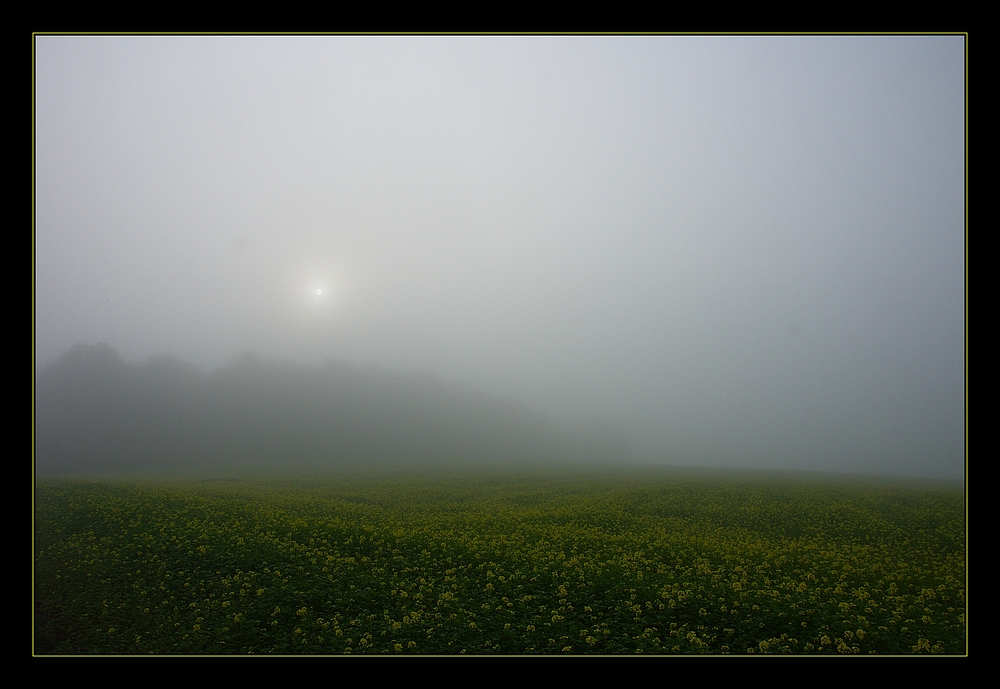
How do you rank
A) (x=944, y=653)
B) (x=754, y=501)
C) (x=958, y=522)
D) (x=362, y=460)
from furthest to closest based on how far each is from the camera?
(x=362, y=460) < (x=754, y=501) < (x=958, y=522) < (x=944, y=653)

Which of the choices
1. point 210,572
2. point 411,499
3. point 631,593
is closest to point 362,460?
point 411,499

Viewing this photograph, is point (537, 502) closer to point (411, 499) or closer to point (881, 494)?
point (411, 499)

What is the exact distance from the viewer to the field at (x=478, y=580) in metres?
9.85

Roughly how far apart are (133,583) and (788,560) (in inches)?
672

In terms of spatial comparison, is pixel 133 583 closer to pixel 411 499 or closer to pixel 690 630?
pixel 411 499

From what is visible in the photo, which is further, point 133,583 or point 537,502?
point 537,502

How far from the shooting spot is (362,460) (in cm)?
4772

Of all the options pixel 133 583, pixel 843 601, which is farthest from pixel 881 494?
pixel 133 583

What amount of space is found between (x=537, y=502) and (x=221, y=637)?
504 inches

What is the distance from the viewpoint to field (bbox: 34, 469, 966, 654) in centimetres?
985

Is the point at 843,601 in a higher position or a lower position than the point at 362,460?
higher

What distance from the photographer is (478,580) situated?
11547 millimetres

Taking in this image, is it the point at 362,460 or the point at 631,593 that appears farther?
the point at 362,460

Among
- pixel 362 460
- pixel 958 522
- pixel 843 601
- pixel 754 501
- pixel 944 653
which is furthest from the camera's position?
pixel 362 460
